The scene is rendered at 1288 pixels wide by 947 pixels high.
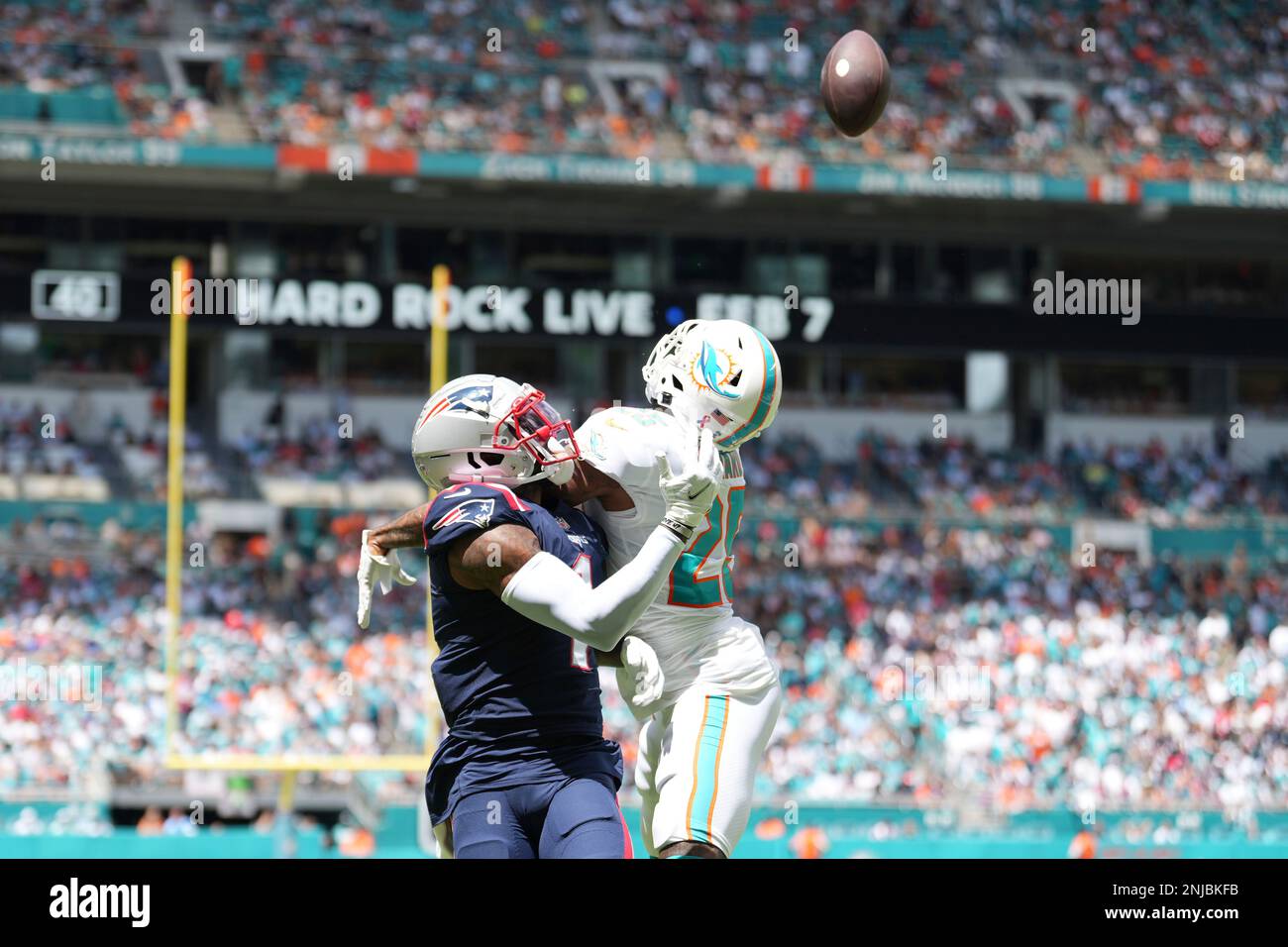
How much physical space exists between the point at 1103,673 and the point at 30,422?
9.64 m

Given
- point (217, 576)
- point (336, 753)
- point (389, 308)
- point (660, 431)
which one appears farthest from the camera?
point (389, 308)

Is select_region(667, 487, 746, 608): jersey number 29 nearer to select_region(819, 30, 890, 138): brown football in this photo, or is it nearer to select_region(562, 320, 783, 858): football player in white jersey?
select_region(562, 320, 783, 858): football player in white jersey

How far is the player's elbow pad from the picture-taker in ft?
11.6

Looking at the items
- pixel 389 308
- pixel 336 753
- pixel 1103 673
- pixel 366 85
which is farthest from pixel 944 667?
pixel 366 85

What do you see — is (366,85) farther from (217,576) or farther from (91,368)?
(217,576)

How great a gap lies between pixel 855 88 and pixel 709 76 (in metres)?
11.6

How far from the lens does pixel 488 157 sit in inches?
683

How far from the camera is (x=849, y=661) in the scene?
47.9ft

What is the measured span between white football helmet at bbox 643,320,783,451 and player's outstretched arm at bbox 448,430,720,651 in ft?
3.03

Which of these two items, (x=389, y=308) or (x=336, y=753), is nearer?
(x=336, y=753)

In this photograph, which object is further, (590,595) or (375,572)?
(375,572)

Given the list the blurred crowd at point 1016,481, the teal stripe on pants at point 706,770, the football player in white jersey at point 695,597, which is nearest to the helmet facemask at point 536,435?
the football player in white jersey at point 695,597

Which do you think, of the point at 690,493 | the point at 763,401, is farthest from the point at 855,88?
the point at 690,493

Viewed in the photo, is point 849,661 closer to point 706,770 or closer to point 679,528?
point 706,770
